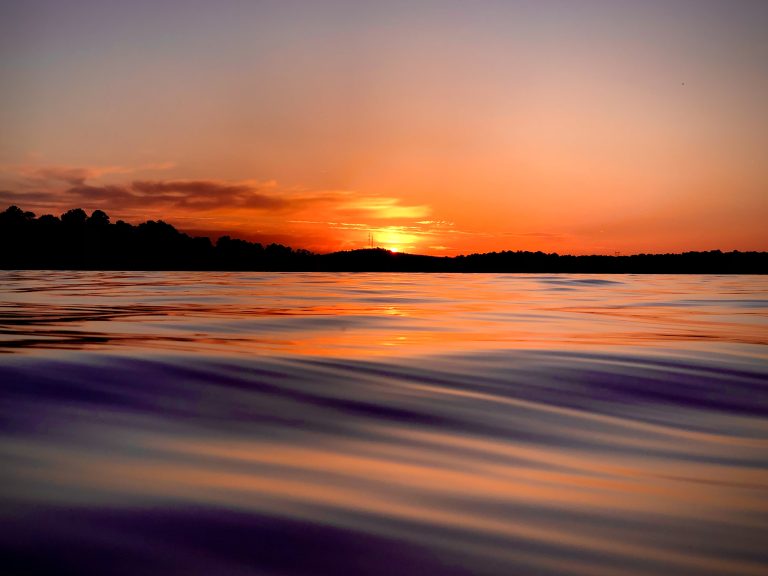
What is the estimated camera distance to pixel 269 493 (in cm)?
291

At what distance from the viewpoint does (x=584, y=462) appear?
11.8ft

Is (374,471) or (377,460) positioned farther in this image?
(377,460)

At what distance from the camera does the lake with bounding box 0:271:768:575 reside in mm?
2367

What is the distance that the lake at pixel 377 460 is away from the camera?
2367 millimetres

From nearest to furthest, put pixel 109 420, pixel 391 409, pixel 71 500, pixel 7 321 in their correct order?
pixel 71 500 < pixel 109 420 < pixel 391 409 < pixel 7 321

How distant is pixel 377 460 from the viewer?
352 centimetres

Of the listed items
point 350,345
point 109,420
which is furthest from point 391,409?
point 350,345

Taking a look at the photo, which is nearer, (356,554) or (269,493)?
(356,554)

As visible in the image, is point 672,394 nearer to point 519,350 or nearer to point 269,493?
point 519,350

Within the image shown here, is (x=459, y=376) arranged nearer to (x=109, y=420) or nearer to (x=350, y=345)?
(x=350, y=345)

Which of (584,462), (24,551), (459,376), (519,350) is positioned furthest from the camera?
(519,350)

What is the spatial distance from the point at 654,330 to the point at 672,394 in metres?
5.70

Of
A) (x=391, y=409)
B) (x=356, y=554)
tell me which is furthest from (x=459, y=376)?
(x=356, y=554)

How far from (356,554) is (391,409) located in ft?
7.91
